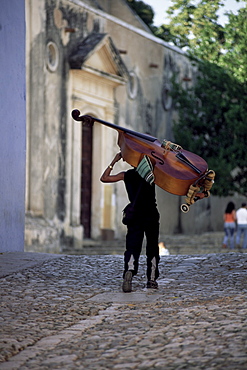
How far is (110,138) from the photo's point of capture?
2227cm

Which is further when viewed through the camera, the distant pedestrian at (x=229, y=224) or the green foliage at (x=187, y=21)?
the green foliage at (x=187, y=21)

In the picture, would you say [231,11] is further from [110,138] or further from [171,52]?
[110,138]

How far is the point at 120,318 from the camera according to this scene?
6496 mm

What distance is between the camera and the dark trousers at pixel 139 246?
789 centimetres

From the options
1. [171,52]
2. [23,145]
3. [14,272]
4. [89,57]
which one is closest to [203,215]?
[171,52]

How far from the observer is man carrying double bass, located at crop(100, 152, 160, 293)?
25.8 ft

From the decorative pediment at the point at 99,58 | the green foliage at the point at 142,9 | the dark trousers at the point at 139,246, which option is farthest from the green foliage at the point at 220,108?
the dark trousers at the point at 139,246

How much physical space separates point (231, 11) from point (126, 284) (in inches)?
683

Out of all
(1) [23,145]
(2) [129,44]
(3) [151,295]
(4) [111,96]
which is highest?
(2) [129,44]

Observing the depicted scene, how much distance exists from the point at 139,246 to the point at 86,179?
13855 millimetres

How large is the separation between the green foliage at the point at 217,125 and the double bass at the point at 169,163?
15.3 m

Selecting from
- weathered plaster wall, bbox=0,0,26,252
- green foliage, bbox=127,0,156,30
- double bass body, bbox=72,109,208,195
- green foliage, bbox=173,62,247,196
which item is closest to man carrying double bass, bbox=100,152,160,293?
double bass body, bbox=72,109,208,195

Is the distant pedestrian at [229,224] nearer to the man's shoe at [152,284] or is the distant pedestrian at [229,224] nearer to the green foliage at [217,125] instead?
the green foliage at [217,125]

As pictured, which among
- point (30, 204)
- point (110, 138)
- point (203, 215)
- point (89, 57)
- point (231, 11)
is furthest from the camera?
point (203, 215)
